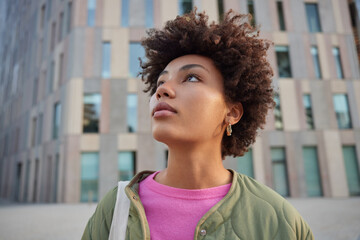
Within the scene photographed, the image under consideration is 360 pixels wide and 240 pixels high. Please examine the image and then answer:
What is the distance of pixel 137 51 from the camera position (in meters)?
16.9

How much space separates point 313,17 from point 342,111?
22.2ft

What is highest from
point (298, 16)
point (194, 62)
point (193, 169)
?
point (298, 16)

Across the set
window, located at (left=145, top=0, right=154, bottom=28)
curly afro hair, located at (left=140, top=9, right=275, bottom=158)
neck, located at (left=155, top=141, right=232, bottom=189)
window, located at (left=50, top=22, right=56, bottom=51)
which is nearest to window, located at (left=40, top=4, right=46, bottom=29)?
window, located at (left=50, top=22, right=56, bottom=51)

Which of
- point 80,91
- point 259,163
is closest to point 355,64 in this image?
point 259,163

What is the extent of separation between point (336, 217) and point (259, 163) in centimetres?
813

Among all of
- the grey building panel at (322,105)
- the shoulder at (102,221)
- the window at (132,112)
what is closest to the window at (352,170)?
the grey building panel at (322,105)

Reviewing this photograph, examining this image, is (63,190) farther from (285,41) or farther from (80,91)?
(285,41)

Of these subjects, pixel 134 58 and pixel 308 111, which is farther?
pixel 308 111

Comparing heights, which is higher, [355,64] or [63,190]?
[355,64]

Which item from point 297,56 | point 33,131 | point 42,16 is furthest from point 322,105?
point 42,16

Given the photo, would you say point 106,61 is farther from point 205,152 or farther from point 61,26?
point 205,152

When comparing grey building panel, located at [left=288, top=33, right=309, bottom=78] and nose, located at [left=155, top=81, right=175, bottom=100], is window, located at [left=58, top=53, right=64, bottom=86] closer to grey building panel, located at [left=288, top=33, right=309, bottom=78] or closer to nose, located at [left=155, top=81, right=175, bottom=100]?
grey building panel, located at [left=288, top=33, right=309, bottom=78]

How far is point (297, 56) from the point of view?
17.7 m

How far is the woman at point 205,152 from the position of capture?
4.70 ft
